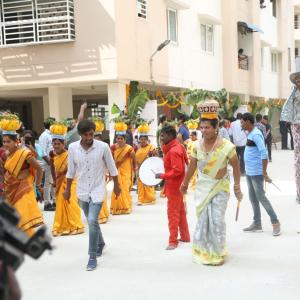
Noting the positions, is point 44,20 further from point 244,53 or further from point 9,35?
point 244,53

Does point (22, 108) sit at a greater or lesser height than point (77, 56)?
Answer: lesser

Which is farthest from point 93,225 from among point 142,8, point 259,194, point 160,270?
point 142,8

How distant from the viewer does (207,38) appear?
22.5m

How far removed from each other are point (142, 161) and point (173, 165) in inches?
Answer: 153

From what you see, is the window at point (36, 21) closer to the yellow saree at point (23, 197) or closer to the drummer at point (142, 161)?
the drummer at point (142, 161)

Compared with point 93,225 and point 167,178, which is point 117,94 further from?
point 93,225

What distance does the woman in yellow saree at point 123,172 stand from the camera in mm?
9352

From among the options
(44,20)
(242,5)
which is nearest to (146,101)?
(44,20)

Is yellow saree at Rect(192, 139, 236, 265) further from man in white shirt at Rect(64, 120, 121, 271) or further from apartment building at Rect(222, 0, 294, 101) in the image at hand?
apartment building at Rect(222, 0, 294, 101)

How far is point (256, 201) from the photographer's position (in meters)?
7.26

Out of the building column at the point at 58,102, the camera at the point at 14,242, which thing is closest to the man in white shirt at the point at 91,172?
the camera at the point at 14,242

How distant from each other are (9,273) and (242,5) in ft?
84.2

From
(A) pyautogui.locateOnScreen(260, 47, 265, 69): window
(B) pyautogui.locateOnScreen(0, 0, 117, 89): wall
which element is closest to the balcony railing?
(A) pyautogui.locateOnScreen(260, 47, 265, 69): window

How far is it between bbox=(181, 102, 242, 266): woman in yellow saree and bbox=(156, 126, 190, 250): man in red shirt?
643 millimetres
